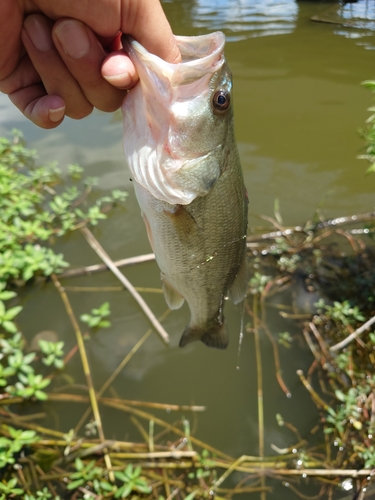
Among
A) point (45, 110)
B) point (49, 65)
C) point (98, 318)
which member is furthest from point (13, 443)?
point (49, 65)

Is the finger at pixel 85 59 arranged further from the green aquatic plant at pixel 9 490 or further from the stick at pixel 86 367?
the green aquatic plant at pixel 9 490

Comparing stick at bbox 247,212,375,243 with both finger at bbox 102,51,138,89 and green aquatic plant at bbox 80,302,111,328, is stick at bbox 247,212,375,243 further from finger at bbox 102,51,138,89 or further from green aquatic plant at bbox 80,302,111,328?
finger at bbox 102,51,138,89

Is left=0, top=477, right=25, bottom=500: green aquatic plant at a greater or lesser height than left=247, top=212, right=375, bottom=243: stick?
lesser

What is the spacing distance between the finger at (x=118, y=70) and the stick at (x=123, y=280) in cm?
189

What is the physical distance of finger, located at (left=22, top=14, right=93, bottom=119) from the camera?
1.12m

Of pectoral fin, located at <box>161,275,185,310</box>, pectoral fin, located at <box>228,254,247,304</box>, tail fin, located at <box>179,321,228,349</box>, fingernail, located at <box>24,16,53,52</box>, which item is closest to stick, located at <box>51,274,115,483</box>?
tail fin, located at <box>179,321,228,349</box>

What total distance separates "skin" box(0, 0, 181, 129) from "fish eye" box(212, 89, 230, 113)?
178 mm

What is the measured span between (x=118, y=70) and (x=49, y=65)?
30 centimetres

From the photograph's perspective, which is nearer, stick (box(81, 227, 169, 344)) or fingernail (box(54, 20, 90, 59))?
fingernail (box(54, 20, 90, 59))

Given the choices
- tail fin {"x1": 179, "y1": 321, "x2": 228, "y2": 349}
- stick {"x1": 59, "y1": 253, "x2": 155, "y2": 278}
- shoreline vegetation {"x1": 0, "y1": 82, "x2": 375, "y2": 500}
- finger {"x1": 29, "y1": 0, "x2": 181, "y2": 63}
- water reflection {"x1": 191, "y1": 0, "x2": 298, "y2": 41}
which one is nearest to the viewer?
finger {"x1": 29, "y1": 0, "x2": 181, "y2": 63}

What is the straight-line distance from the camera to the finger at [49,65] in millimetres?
1121

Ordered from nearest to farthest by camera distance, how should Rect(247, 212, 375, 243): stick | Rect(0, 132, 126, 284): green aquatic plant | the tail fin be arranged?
the tail fin → Rect(0, 132, 126, 284): green aquatic plant → Rect(247, 212, 375, 243): stick

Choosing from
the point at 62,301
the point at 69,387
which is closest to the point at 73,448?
the point at 69,387

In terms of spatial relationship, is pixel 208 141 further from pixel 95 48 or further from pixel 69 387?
pixel 69 387
